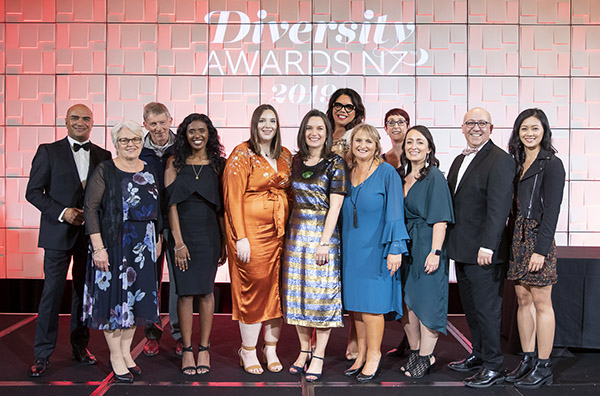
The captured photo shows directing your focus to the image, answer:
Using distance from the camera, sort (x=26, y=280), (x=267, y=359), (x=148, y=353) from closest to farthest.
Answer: (x=267, y=359) < (x=148, y=353) < (x=26, y=280)

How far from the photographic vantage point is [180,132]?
3.32 metres

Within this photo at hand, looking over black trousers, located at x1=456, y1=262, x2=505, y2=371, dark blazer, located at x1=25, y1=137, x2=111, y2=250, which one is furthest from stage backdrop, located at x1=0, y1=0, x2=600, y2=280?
black trousers, located at x1=456, y1=262, x2=505, y2=371

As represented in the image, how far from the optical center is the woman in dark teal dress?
3176 mm

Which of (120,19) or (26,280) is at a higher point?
(120,19)

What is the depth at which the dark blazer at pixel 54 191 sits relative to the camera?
340cm

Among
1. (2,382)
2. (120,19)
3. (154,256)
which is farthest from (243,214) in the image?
(120,19)

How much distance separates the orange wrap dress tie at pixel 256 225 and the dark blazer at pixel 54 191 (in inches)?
43.3

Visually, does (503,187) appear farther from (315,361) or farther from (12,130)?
(12,130)

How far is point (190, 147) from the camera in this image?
3355 millimetres

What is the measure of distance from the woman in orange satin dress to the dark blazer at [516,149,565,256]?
153 centimetres

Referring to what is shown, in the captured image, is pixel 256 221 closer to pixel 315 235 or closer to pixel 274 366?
pixel 315 235

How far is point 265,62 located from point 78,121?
7.45 feet

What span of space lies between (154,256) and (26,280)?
9.06 feet

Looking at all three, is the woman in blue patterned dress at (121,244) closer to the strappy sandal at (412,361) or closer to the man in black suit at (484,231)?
the strappy sandal at (412,361)
